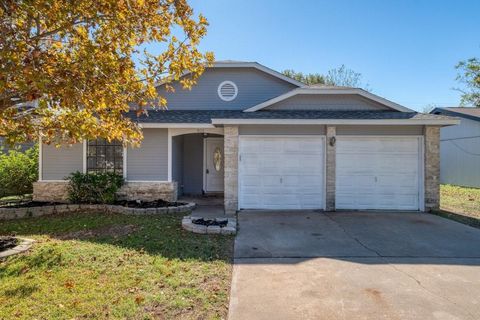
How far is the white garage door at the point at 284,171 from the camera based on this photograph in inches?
404

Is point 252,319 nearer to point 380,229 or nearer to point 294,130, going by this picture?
point 380,229

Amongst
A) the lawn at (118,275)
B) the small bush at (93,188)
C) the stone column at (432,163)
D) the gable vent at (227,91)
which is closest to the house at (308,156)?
the stone column at (432,163)

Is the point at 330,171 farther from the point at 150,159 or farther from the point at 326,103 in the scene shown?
the point at 150,159

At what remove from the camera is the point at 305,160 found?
10328 mm

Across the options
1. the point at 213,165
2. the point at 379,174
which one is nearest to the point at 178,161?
the point at 213,165

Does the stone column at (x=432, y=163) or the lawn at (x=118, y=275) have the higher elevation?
the stone column at (x=432, y=163)

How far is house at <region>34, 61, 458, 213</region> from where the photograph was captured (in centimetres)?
1006

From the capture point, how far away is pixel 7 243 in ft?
21.1

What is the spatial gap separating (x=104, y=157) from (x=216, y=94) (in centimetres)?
523

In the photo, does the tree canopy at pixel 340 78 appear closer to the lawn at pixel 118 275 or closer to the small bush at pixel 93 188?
the small bush at pixel 93 188

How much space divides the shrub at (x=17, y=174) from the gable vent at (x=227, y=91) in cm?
809

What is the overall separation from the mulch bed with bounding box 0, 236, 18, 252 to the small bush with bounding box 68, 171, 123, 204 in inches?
150

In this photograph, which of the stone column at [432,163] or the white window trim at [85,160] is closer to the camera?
the stone column at [432,163]

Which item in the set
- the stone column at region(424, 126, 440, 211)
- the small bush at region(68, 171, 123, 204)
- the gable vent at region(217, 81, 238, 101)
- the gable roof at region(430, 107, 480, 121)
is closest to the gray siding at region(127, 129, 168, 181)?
the small bush at region(68, 171, 123, 204)
